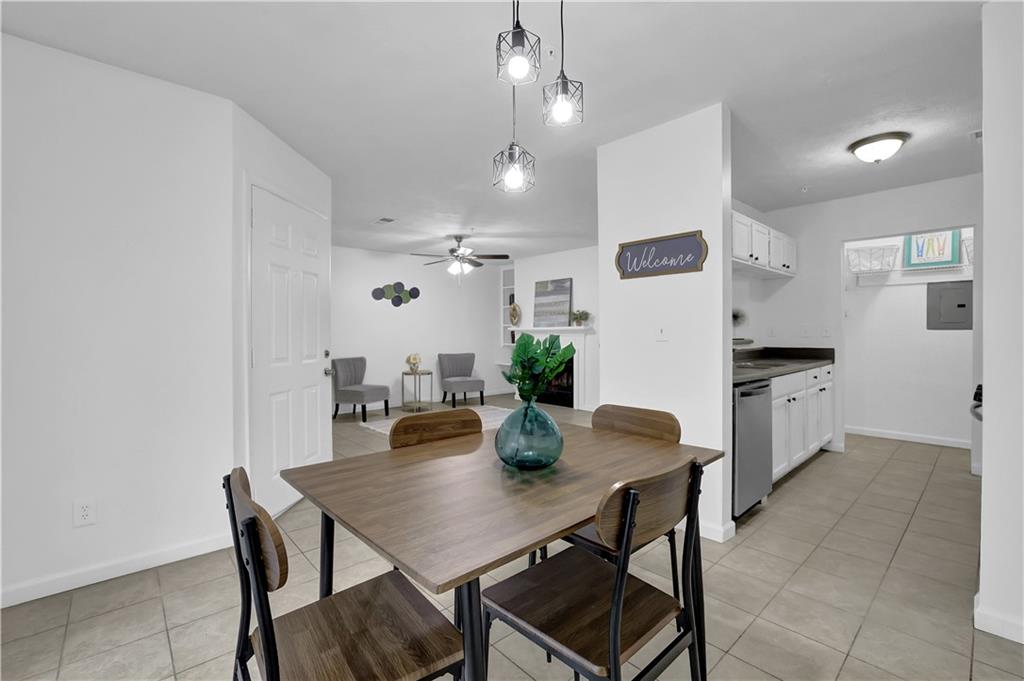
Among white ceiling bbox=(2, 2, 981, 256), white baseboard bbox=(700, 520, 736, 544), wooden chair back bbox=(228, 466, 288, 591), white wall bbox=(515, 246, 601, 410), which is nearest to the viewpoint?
wooden chair back bbox=(228, 466, 288, 591)

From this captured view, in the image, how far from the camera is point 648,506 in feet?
3.53

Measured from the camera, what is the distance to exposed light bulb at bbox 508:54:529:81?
1.33 meters

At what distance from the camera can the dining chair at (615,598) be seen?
3.38 ft

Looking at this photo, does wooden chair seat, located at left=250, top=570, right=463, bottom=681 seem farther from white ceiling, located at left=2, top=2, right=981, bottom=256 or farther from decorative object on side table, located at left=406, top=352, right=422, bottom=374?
decorative object on side table, located at left=406, top=352, right=422, bottom=374

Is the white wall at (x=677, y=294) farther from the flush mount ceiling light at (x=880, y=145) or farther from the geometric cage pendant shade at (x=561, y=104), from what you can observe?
the geometric cage pendant shade at (x=561, y=104)

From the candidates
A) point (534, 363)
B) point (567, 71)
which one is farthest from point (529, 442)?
point (567, 71)

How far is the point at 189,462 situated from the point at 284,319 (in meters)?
1.02

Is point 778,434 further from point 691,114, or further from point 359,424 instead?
point 359,424

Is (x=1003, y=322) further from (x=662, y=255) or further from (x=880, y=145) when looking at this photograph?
(x=880, y=145)

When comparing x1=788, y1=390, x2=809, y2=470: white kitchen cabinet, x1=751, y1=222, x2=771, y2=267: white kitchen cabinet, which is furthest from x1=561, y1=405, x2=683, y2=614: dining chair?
x1=751, y1=222, x2=771, y2=267: white kitchen cabinet

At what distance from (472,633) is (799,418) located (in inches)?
143

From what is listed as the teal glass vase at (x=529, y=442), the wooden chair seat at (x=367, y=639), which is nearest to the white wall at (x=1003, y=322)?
the teal glass vase at (x=529, y=442)

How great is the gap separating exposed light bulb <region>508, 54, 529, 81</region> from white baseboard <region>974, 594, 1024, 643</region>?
8.78 ft

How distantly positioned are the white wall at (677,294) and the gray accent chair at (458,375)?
4375mm
